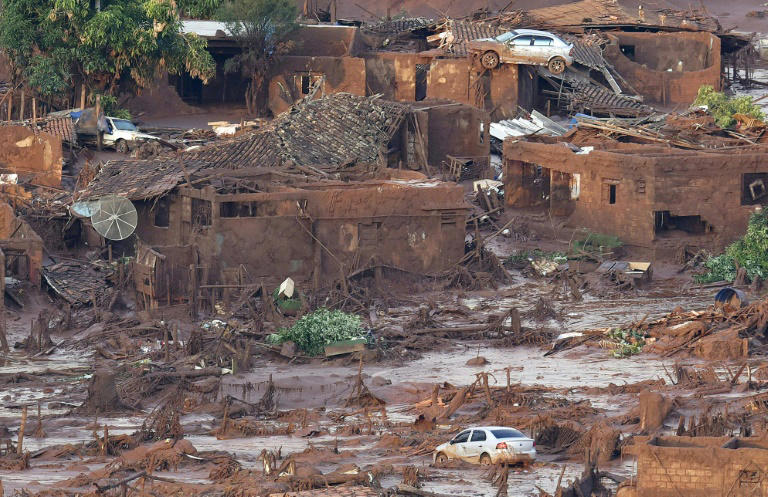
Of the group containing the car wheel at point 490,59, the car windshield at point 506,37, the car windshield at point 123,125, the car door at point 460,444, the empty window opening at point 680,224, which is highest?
the car windshield at point 506,37

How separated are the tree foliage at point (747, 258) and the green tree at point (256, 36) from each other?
Answer: 62.9 feet

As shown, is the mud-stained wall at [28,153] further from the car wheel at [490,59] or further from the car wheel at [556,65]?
the car wheel at [556,65]

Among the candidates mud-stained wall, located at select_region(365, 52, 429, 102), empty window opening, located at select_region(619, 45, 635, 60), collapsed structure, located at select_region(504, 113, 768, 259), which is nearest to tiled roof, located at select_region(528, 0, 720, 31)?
empty window opening, located at select_region(619, 45, 635, 60)

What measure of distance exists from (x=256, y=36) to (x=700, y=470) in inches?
1351

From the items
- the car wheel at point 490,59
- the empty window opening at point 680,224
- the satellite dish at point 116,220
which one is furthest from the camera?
the car wheel at point 490,59

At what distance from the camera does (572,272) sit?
40031 millimetres

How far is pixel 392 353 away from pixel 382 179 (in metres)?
8.22

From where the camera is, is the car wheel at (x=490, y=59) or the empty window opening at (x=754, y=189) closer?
the empty window opening at (x=754, y=189)

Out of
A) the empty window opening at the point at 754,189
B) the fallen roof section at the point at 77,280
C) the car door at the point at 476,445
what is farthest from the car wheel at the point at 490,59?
the car door at the point at 476,445

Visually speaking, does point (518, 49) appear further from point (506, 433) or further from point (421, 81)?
point (506, 433)

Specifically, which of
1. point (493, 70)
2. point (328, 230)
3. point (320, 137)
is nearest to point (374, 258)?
point (328, 230)

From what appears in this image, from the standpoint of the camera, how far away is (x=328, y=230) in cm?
3869

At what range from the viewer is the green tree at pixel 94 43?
50312mm

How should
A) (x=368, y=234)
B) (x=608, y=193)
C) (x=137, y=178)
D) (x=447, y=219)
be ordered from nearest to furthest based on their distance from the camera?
(x=368, y=234)
(x=447, y=219)
(x=137, y=178)
(x=608, y=193)
